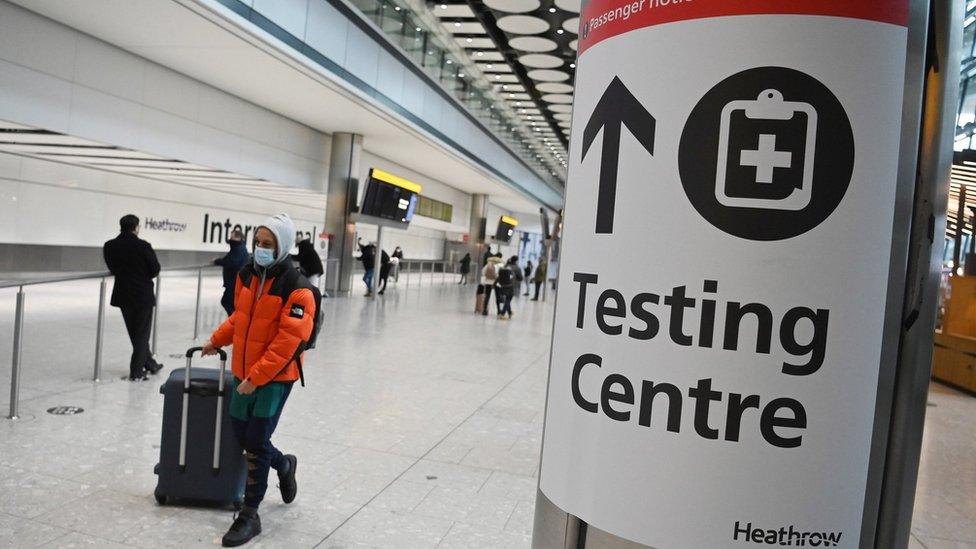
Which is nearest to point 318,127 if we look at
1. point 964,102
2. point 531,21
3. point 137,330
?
point 531,21

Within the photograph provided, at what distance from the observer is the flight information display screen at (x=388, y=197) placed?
66.6ft

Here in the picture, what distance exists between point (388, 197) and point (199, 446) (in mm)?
17431

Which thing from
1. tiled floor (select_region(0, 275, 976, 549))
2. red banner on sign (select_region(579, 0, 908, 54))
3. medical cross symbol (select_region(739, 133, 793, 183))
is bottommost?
tiled floor (select_region(0, 275, 976, 549))

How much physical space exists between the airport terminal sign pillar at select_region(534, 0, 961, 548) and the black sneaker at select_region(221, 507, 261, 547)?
2.97 meters

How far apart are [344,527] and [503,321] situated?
43.7 feet

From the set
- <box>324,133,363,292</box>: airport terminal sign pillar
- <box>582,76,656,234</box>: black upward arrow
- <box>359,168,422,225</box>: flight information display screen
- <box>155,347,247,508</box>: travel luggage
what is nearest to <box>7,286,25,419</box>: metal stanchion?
<box>155,347,247,508</box>: travel luggage

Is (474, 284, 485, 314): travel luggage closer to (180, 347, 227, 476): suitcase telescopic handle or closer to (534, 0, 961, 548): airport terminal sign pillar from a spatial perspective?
(180, 347, 227, 476): suitcase telescopic handle

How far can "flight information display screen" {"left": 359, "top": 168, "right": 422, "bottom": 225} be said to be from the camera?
2031 cm

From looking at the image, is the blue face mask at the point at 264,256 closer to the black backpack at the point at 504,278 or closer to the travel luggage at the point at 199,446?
the travel luggage at the point at 199,446

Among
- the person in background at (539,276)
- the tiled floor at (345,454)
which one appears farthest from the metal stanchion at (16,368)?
the person in background at (539,276)

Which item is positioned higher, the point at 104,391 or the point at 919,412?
the point at 919,412

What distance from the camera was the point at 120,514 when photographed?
4020 millimetres

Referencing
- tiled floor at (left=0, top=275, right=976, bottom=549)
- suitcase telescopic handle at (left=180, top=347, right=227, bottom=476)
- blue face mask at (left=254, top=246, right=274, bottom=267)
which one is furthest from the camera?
suitcase telescopic handle at (left=180, top=347, right=227, bottom=476)

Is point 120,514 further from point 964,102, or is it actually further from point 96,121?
point 964,102
